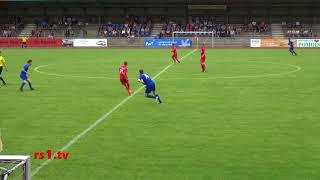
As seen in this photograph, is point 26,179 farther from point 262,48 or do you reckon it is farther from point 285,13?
point 285,13

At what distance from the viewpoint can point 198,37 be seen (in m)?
64.1

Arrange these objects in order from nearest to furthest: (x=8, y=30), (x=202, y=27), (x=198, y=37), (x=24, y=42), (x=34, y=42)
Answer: (x=24, y=42) < (x=198, y=37) < (x=34, y=42) < (x=202, y=27) < (x=8, y=30)

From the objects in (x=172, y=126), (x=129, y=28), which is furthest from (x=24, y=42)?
(x=172, y=126)

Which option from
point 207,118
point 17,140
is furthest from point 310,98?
point 17,140

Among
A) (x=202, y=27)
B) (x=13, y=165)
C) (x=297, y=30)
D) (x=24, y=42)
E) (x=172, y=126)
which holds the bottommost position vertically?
(x=172, y=126)

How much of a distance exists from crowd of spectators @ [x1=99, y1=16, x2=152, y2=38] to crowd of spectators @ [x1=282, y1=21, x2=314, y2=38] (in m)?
18.1

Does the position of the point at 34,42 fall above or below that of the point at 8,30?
below

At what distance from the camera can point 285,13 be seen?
71312mm

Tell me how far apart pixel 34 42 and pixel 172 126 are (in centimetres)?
5065

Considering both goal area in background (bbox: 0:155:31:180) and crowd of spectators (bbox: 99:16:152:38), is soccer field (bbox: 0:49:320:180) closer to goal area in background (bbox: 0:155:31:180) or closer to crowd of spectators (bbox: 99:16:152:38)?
goal area in background (bbox: 0:155:31:180)

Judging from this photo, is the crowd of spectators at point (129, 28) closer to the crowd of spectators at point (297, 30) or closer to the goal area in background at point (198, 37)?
the goal area in background at point (198, 37)

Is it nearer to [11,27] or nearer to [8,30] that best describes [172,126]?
[8,30]

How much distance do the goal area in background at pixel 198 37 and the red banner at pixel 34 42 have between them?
14.5 m

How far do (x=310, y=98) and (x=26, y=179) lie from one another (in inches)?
696
